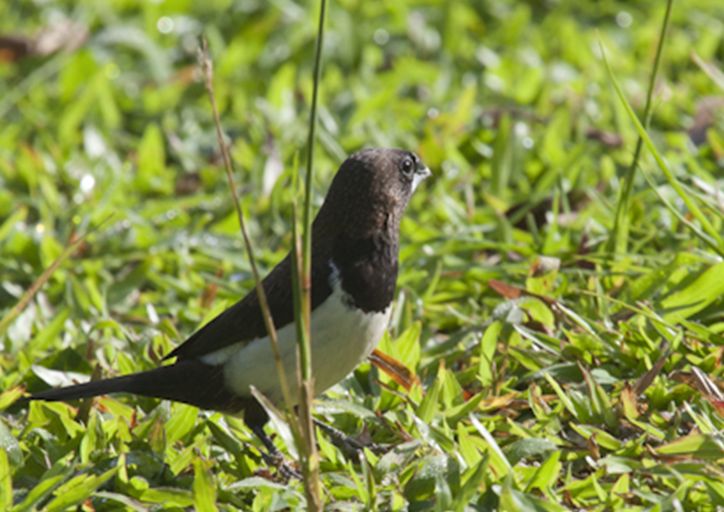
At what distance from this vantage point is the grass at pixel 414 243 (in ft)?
11.5

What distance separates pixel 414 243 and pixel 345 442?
1331 millimetres

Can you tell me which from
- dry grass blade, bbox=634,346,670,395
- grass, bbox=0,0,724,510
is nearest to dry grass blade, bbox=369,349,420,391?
grass, bbox=0,0,724,510

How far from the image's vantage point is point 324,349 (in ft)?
11.7

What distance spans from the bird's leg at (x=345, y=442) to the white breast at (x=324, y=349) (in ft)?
0.56

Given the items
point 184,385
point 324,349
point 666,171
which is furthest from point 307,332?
point 666,171

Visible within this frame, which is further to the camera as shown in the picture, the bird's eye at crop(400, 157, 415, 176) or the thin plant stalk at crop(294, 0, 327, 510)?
the bird's eye at crop(400, 157, 415, 176)

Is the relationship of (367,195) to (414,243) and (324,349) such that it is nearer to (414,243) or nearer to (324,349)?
(324,349)

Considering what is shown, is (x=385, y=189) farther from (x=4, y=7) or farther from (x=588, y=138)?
(x=4, y=7)

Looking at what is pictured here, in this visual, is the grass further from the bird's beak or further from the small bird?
the bird's beak

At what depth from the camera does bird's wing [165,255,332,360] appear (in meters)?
3.68

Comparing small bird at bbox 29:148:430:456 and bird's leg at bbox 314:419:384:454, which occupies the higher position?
small bird at bbox 29:148:430:456

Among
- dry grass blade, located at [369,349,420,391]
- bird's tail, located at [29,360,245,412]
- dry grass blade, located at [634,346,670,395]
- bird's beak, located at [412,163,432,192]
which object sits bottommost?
dry grass blade, located at [634,346,670,395]

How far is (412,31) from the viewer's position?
24.0 feet

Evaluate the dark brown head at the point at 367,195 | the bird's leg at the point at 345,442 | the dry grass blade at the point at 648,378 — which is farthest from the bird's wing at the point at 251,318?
the dry grass blade at the point at 648,378
